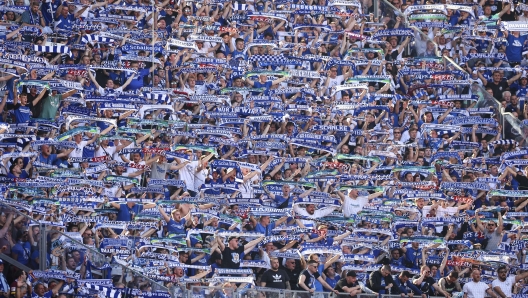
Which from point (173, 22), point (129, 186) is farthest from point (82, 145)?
point (173, 22)

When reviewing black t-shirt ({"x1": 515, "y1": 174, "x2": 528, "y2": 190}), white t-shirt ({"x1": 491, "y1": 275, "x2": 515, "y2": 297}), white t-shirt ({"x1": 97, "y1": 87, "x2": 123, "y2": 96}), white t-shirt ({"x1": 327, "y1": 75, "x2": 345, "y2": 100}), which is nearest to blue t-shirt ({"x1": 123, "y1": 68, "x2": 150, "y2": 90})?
white t-shirt ({"x1": 97, "y1": 87, "x2": 123, "y2": 96})

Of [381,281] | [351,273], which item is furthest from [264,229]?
[381,281]

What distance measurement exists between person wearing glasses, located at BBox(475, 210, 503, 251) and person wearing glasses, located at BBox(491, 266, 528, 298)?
6.52ft

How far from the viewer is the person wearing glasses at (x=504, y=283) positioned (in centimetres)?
3366

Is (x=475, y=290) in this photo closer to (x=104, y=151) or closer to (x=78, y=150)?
(x=104, y=151)

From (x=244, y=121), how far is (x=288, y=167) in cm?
168

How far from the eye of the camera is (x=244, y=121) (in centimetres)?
3891

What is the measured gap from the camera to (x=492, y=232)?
36500 mm

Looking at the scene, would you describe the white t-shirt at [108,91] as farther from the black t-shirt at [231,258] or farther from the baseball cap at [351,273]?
the baseball cap at [351,273]

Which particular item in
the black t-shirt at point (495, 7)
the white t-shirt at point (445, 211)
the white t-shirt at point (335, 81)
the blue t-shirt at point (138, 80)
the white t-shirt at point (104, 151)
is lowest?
the white t-shirt at point (445, 211)

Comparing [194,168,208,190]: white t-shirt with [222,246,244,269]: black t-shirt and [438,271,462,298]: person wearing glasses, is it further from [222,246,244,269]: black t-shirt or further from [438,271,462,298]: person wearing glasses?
[438,271,462,298]: person wearing glasses

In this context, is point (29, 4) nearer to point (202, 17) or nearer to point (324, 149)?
point (202, 17)

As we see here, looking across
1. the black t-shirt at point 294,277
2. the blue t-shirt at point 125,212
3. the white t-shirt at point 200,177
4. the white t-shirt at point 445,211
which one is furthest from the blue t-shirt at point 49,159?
the white t-shirt at point 445,211

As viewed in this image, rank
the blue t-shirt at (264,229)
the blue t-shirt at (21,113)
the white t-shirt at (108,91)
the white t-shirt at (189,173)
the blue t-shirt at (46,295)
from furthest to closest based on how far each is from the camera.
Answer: the white t-shirt at (108,91) → the blue t-shirt at (21,113) → the white t-shirt at (189,173) → the blue t-shirt at (264,229) → the blue t-shirt at (46,295)
